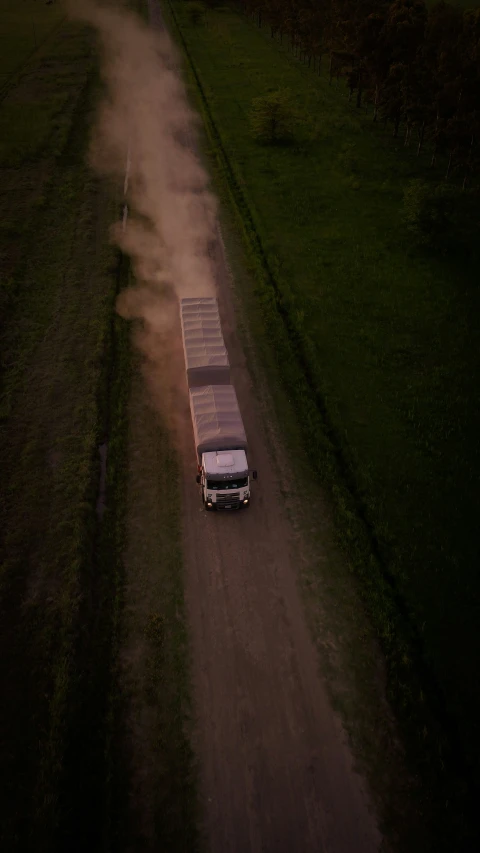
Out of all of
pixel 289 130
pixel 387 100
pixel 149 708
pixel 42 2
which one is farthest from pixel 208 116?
pixel 42 2

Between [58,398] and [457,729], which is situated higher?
[58,398]

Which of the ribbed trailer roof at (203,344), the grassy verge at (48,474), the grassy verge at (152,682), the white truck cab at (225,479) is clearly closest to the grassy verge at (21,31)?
the grassy verge at (48,474)

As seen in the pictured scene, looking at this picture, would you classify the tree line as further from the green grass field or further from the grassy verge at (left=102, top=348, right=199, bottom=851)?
the green grass field

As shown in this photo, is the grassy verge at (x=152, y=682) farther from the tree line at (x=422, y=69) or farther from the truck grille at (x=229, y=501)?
the tree line at (x=422, y=69)

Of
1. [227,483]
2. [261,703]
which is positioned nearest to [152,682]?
[261,703]

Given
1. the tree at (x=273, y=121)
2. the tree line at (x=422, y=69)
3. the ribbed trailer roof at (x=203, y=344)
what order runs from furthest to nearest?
the tree at (x=273, y=121) < the tree line at (x=422, y=69) < the ribbed trailer roof at (x=203, y=344)

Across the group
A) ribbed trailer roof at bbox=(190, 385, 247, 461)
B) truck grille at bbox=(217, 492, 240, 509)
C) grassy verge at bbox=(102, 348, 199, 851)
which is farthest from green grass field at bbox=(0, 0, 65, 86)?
truck grille at bbox=(217, 492, 240, 509)

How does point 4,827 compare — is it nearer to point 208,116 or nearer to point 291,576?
point 291,576
